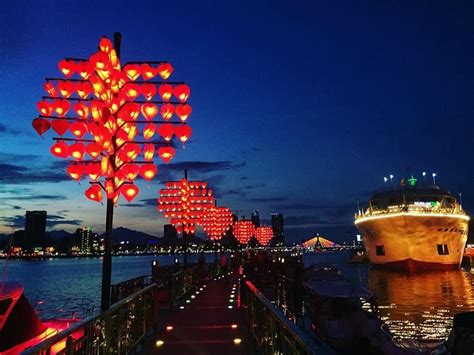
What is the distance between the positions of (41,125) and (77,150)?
0.93 m

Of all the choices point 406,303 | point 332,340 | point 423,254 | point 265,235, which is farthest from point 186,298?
point 265,235

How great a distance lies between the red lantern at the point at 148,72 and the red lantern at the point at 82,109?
1569mm

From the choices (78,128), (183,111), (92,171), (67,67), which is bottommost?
(92,171)

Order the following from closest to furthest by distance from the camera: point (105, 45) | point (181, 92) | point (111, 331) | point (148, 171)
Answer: point (111, 331), point (105, 45), point (181, 92), point (148, 171)

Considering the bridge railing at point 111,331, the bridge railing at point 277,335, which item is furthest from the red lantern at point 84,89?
the bridge railing at point 277,335

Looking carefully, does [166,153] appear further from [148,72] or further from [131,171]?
[148,72]

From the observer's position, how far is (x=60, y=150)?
30.6ft

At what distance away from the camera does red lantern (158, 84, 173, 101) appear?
1014cm

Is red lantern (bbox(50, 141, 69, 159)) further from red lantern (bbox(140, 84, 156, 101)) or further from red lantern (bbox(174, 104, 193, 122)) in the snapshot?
red lantern (bbox(174, 104, 193, 122))

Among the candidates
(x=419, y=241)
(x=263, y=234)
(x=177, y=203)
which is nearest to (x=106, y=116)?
(x=177, y=203)

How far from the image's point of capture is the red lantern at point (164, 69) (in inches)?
392

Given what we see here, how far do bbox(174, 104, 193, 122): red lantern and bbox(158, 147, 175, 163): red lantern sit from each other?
93 cm

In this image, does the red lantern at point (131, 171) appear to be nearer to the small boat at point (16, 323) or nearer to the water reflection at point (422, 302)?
the small boat at point (16, 323)

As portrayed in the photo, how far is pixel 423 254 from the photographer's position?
160 feet
